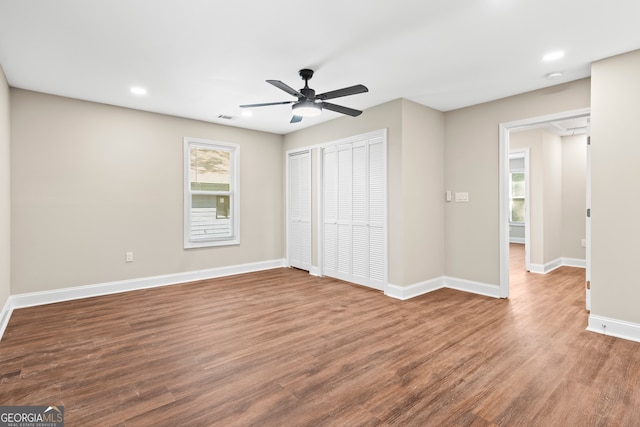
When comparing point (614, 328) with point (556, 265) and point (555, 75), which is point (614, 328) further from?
point (556, 265)

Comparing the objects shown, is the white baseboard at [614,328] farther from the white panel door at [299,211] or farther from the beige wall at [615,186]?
the white panel door at [299,211]

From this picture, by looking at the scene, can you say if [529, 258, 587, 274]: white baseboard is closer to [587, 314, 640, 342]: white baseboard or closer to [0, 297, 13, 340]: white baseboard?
[587, 314, 640, 342]: white baseboard

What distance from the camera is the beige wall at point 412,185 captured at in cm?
429

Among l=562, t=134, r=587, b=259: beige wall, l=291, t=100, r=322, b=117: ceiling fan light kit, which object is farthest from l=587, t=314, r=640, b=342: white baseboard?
l=562, t=134, r=587, b=259: beige wall

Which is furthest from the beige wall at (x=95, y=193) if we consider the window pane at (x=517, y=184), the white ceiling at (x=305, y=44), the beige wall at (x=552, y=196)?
the window pane at (x=517, y=184)

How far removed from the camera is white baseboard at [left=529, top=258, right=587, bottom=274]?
5688mm

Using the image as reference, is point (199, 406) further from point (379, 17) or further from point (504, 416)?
point (379, 17)

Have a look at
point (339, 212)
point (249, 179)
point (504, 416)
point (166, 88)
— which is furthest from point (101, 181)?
point (504, 416)

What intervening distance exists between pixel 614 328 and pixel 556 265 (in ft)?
11.5

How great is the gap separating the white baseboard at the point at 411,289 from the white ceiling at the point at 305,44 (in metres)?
2.51

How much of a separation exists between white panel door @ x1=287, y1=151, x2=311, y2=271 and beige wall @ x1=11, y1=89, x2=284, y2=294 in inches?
46.2

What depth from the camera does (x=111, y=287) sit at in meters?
4.54

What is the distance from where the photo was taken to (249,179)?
236 inches

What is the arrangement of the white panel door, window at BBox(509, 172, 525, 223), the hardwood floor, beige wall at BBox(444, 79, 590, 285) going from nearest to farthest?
the hardwood floor → beige wall at BBox(444, 79, 590, 285) → the white panel door → window at BBox(509, 172, 525, 223)
